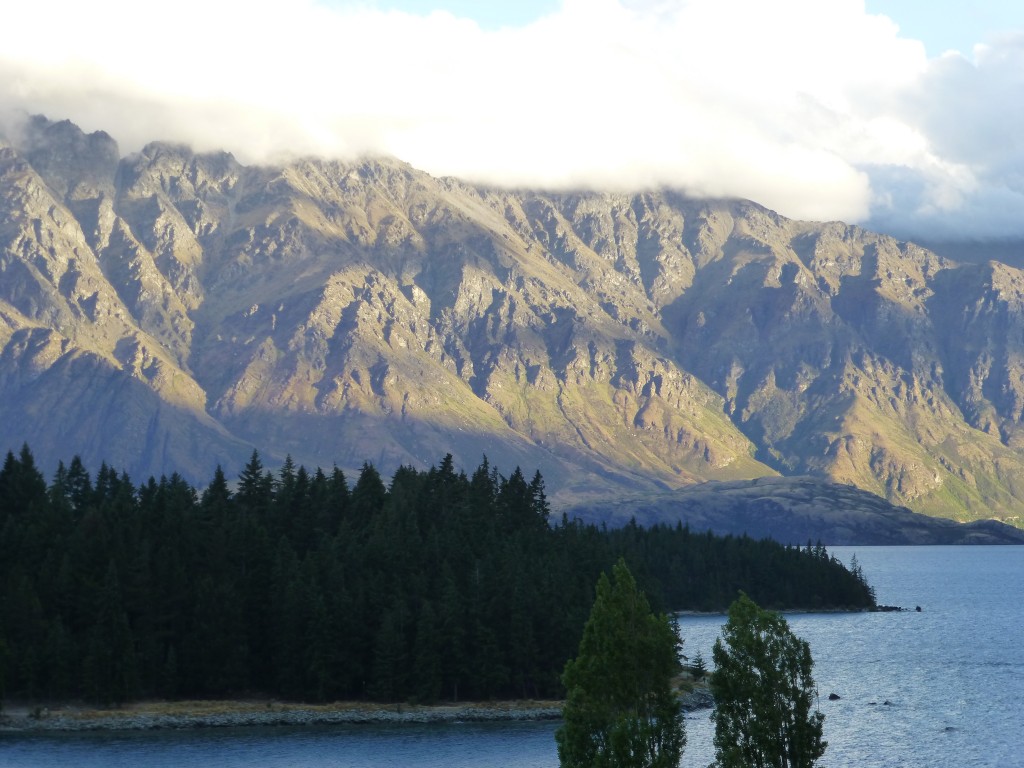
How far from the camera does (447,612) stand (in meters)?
172

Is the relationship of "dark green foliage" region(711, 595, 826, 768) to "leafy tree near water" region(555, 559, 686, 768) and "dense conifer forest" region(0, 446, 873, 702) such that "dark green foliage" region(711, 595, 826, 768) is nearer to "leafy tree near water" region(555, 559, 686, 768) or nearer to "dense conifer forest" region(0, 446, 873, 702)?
"leafy tree near water" region(555, 559, 686, 768)

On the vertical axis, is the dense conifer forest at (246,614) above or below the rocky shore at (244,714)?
above

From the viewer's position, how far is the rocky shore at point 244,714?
157m

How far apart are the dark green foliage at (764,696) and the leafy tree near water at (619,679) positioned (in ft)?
14.0

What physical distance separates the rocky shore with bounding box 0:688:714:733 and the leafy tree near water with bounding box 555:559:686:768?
7284 centimetres

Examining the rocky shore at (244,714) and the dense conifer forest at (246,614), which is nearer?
the rocky shore at (244,714)

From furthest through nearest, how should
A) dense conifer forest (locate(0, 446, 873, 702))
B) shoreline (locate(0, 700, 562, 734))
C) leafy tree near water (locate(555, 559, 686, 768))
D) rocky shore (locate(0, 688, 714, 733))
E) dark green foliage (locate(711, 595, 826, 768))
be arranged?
dense conifer forest (locate(0, 446, 873, 702)), rocky shore (locate(0, 688, 714, 733)), shoreline (locate(0, 700, 562, 734)), leafy tree near water (locate(555, 559, 686, 768)), dark green foliage (locate(711, 595, 826, 768))

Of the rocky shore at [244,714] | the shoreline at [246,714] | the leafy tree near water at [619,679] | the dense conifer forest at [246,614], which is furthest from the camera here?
the dense conifer forest at [246,614]

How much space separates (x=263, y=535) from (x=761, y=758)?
102m

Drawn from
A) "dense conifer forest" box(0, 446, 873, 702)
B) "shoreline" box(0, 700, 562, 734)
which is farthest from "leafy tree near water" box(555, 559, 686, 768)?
"dense conifer forest" box(0, 446, 873, 702)

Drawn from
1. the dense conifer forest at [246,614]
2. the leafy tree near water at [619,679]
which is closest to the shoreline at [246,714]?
the dense conifer forest at [246,614]

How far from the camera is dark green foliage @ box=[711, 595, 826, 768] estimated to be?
90.3 meters

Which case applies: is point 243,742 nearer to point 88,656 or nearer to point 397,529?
point 88,656

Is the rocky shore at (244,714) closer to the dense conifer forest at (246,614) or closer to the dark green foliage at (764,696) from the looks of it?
the dense conifer forest at (246,614)
